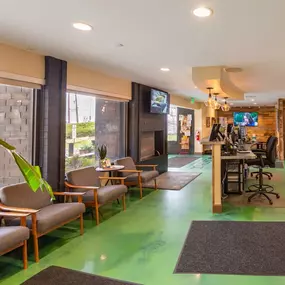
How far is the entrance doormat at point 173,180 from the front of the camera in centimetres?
685

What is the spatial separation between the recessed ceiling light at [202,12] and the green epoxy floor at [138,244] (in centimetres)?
A: 241

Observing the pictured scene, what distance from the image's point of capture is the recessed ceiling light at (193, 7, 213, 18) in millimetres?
2607

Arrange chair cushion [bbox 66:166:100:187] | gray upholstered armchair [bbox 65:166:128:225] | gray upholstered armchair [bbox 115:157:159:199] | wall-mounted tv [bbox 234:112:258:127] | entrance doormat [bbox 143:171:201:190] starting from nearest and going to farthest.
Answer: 1. gray upholstered armchair [bbox 65:166:128:225]
2. chair cushion [bbox 66:166:100:187]
3. gray upholstered armchair [bbox 115:157:159:199]
4. entrance doormat [bbox 143:171:201:190]
5. wall-mounted tv [bbox 234:112:258:127]

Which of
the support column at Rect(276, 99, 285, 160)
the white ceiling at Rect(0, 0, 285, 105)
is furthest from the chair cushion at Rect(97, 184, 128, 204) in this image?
the support column at Rect(276, 99, 285, 160)

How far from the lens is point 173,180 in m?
7.59

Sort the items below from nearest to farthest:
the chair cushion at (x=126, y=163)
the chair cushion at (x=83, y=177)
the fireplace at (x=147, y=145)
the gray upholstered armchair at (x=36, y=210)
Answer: the gray upholstered armchair at (x=36, y=210) → the chair cushion at (x=83, y=177) → the chair cushion at (x=126, y=163) → the fireplace at (x=147, y=145)

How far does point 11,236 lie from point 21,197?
870 mm

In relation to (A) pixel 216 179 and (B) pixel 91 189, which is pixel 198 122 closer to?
(A) pixel 216 179

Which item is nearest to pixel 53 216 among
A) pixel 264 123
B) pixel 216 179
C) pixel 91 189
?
pixel 91 189

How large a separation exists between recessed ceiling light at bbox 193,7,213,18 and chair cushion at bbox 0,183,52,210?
2741 mm

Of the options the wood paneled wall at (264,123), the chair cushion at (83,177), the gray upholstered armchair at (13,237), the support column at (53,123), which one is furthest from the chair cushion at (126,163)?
the wood paneled wall at (264,123)

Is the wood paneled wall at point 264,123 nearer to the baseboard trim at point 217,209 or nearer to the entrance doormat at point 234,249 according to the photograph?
the baseboard trim at point 217,209

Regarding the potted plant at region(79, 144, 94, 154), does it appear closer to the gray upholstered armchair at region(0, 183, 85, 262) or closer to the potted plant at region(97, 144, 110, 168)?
the potted plant at region(97, 144, 110, 168)

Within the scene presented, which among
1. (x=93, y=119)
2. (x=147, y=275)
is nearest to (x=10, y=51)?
(x=93, y=119)
